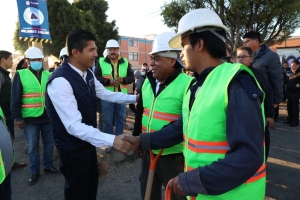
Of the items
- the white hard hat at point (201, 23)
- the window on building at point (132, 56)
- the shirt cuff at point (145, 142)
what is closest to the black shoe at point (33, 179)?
the shirt cuff at point (145, 142)

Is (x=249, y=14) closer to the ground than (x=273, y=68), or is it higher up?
higher up

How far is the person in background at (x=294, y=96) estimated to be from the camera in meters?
6.92

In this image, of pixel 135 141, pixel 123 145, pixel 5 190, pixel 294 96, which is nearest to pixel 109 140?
pixel 123 145

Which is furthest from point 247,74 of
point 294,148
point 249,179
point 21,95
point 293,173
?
point 294,148

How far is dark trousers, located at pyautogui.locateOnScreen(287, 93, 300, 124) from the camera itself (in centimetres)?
691

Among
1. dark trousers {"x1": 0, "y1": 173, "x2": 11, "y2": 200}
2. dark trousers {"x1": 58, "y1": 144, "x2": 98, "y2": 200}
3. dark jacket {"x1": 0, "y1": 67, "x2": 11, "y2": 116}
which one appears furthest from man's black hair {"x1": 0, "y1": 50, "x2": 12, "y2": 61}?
dark trousers {"x1": 0, "y1": 173, "x2": 11, "y2": 200}

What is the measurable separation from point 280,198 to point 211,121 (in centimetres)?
273

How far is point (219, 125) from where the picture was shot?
45.7 inches

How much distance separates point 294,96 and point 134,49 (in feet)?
144

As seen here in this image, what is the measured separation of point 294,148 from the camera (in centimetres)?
504

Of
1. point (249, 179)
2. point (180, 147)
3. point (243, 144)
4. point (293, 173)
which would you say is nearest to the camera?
point (243, 144)

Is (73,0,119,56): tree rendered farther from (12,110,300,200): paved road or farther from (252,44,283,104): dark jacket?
(252,44,283,104): dark jacket

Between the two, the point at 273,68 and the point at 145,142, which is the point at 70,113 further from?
the point at 273,68

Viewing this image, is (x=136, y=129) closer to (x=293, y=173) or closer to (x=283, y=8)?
(x=293, y=173)
